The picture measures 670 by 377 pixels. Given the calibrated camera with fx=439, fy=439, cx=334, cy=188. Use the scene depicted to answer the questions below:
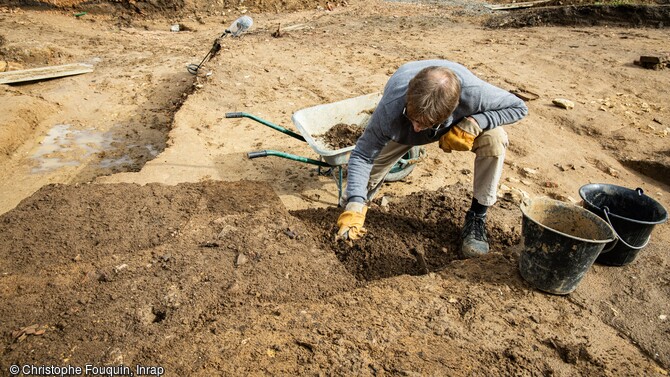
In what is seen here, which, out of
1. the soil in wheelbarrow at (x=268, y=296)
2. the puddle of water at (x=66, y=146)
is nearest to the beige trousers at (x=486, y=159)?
the soil in wheelbarrow at (x=268, y=296)

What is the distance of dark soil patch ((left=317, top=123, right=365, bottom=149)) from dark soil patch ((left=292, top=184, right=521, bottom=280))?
704 millimetres

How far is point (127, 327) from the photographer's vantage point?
2.47 metres

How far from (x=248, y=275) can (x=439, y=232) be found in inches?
62.9

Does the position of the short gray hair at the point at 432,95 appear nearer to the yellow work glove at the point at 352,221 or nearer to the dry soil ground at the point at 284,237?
the yellow work glove at the point at 352,221

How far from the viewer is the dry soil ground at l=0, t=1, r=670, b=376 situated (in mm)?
2373

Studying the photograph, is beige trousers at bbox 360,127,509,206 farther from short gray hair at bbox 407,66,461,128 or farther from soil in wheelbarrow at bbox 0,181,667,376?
short gray hair at bbox 407,66,461,128

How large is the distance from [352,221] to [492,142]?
3.74 feet

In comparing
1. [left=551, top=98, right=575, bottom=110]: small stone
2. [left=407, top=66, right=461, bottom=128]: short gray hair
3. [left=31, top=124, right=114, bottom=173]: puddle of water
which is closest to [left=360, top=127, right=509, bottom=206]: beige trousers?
[left=407, top=66, right=461, bottom=128]: short gray hair

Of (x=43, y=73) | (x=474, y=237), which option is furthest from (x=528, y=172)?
(x=43, y=73)

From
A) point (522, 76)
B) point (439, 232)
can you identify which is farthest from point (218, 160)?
point (522, 76)

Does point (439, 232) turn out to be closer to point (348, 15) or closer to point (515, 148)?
point (515, 148)

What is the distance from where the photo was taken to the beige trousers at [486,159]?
10.2 ft

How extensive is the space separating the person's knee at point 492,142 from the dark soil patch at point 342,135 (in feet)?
4.93

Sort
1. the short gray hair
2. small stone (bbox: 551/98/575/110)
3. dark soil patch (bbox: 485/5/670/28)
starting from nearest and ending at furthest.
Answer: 1. the short gray hair
2. small stone (bbox: 551/98/575/110)
3. dark soil patch (bbox: 485/5/670/28)
